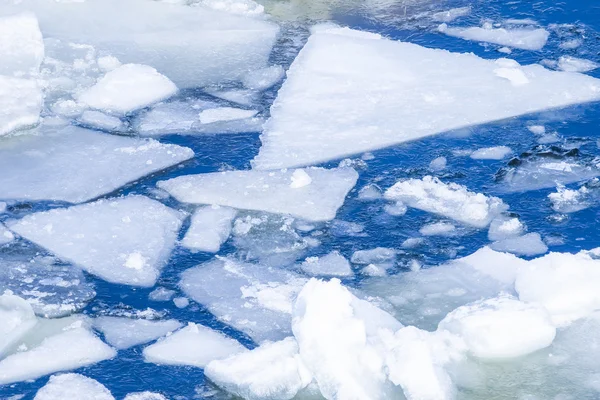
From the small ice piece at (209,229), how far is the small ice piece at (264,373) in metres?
0.70

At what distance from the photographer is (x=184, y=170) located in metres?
3.90

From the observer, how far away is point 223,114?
169 inches

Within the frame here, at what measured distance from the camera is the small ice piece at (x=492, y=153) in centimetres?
394

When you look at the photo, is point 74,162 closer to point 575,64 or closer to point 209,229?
point 209,229

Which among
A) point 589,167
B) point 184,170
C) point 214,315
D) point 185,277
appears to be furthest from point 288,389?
point 589,167

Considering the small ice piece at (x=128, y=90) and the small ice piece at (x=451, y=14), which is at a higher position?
the small ice piece at (x=128, y=90)

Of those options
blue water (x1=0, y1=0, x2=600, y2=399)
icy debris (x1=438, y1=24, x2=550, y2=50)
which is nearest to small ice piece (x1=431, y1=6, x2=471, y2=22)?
icy debris (x1=438, y1=24, x2=550, y2=50)

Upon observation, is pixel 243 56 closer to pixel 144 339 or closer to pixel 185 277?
pixel 185 277

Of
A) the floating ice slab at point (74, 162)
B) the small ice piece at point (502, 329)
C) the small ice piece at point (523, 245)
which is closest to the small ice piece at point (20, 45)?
the floating ice slab at point (74, 162)

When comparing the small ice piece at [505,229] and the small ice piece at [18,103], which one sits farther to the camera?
the small ice piece at [18,103]

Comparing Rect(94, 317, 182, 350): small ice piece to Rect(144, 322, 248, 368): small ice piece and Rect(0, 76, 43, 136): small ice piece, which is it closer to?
Rect(144, 322, 248, 368): small ice piece

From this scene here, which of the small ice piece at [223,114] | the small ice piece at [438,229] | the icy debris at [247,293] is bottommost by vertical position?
the small ice piece at [438,229]

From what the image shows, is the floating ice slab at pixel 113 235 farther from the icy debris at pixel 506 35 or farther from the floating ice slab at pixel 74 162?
the icy debris at pixel 506 35

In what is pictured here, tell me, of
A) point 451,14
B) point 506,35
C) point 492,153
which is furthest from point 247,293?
point 451,14
